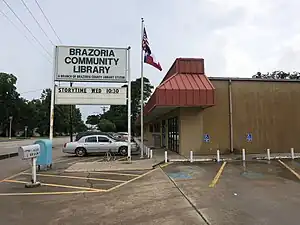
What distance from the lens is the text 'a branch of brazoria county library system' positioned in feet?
55.1

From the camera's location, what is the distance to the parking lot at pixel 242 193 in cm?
634

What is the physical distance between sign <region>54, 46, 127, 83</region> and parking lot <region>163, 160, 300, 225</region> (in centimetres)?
632

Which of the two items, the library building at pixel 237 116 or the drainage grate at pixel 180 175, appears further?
the library building at pixel 237 116

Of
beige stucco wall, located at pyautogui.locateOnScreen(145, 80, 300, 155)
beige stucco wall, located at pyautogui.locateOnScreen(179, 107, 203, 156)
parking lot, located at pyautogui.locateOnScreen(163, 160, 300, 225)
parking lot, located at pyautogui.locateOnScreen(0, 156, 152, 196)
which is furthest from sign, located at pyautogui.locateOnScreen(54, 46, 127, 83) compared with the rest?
parking lot, located at pyautogui.locateOnScreen(163, 160, 300, 225)

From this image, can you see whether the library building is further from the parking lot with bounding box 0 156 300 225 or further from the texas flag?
the parking lot with bounding box 0 156 300 225

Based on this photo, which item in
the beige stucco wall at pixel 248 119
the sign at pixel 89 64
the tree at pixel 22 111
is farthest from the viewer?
the tree at pixel 22 111

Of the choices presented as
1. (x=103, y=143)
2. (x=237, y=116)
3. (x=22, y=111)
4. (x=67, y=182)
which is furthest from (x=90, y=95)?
(x=22, y=111)

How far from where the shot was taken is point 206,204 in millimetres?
7352

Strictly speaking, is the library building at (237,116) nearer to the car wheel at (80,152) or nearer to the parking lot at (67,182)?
the car wheel at (80,152)

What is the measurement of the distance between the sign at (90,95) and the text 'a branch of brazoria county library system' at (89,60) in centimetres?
100

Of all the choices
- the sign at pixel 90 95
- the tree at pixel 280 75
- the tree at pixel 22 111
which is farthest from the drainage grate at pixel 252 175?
the tree at pixel 22 111

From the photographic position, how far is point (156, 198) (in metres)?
8.13

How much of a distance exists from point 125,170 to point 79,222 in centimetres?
793

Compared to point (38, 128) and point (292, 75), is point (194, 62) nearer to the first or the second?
point (292, 75)
